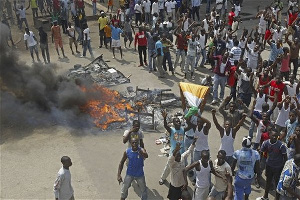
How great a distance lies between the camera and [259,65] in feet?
40.3

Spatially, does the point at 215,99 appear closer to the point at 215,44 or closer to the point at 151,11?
the point at 215,44

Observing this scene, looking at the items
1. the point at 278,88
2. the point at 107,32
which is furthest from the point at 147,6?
the point at 278,88

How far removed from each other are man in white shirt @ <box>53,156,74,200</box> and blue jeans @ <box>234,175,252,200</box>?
9.63ft

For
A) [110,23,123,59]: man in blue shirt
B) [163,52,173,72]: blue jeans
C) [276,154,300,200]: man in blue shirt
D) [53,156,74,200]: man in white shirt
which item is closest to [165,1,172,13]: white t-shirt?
[110,23,123,59]: man in blue shirt

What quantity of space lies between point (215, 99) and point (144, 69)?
3.87 meters

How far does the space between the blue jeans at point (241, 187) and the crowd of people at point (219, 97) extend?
0.06 ft

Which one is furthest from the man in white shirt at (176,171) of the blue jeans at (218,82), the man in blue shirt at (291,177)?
the blue jeans at (218,82)

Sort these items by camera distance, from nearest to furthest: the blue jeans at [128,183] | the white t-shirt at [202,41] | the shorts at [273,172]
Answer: the blue jeans at [128,183], the shorts at [273,172], the white t-shirt at [202,41]

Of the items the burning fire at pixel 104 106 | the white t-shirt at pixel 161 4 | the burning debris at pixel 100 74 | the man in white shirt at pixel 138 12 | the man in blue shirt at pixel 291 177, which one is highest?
the white t-shirt at pixel 161 4

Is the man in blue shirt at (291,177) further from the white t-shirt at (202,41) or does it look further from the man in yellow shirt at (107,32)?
the man in yellow shirt at (107,32)

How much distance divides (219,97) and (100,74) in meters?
4.24

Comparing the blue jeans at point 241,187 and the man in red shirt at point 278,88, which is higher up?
the man in red shirt at point 278,88

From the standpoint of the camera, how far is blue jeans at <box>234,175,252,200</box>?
6883mm

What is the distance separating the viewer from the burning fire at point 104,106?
10.7 m
